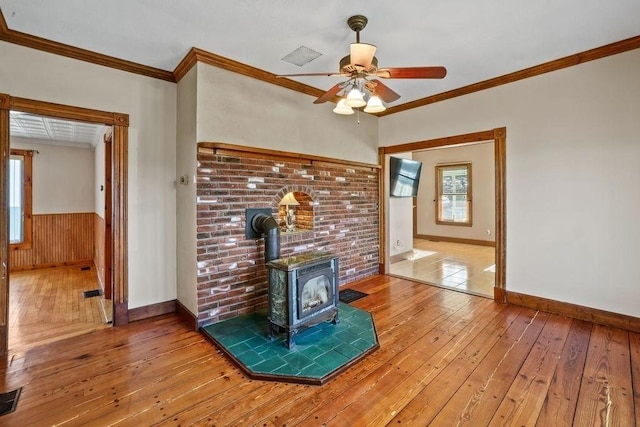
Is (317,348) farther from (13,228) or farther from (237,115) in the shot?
(13,228)

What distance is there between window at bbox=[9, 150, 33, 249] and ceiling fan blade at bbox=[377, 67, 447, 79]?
681cm

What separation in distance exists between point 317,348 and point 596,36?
3781 mm

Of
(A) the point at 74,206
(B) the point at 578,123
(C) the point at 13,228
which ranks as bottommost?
(C) the point at 13,228

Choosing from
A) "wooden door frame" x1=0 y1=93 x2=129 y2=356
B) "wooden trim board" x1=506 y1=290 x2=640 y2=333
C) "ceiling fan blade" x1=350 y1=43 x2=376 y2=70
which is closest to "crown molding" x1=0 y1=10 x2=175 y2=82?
"wooden door frame" x1=0 y1=93 x2=129 y2=356

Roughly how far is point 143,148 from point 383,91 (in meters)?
2.57

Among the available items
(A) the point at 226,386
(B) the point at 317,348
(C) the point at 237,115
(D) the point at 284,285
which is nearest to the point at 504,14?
(C) the point at 237,115

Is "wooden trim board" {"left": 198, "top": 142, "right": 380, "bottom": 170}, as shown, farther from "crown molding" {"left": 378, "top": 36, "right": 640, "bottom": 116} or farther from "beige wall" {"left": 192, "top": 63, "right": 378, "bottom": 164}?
"crown molding" {"left": 378, "top": 36, "right": 640, "bottom": 116}

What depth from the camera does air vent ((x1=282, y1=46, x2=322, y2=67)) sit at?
9.65ft

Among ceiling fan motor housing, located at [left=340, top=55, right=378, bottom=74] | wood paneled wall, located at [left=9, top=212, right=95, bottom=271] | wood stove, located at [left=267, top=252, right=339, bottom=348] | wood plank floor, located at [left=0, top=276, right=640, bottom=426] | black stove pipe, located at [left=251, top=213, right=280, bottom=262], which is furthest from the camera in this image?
wood paneled wall, located at [left=9, top=212, right=95, bottom=271]

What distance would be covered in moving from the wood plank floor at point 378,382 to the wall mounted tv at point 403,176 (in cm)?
309

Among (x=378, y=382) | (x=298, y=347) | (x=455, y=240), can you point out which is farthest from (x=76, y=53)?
(x=455, y=240)

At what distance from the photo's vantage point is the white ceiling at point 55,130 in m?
4.30

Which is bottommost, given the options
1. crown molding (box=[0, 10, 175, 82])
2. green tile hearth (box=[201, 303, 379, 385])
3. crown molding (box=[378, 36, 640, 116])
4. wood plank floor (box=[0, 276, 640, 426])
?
wood plank floor (box=[0, 276, 640, 426])

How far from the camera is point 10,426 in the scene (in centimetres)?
175
